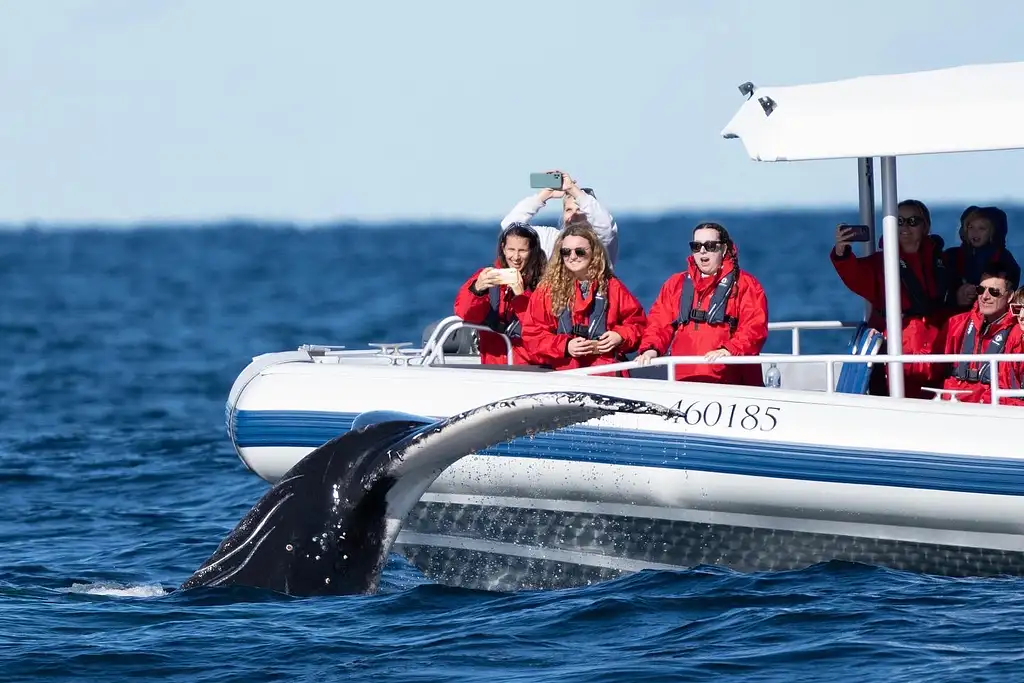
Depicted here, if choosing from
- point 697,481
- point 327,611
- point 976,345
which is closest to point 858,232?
point 976,345

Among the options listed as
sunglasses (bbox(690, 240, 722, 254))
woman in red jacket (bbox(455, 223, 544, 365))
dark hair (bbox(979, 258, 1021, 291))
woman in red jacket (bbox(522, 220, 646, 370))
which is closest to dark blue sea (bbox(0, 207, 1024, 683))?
woman in red jacket (bbox(522, 220, 646, 370))

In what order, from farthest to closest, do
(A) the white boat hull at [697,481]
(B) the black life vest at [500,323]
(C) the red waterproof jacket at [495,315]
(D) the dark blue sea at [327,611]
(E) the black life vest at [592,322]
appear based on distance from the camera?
1. (B) the black life vest at [500,323]
2. (C) the red waterproof jacket at [495,315]
3. (E) the black life vest at [592,322]
4. (A) the white boat hull at [697,481]
5. (D) the dark blue sea at [327,611]

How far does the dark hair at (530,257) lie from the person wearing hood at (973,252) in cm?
248

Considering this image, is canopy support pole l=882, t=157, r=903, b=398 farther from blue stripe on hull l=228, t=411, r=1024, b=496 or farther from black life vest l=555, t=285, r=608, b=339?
black life vest l=555, t=285, r=608, b=339

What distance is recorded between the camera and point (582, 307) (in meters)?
10.2

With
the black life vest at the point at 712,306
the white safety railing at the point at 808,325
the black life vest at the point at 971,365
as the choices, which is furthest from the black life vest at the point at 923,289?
the black life vest at the point at 712,306

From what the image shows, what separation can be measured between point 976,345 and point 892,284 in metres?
0.67

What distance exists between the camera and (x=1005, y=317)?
9680 mm

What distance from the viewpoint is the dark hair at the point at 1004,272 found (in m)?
9.74

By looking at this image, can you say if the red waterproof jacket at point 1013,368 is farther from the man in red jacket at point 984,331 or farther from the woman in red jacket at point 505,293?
the woman in red jacket at point 505,293

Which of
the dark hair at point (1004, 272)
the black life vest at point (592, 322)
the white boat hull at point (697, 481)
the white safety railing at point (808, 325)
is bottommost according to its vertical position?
the white boat hull at point (697, 481)

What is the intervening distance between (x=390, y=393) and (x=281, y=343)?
25.2 metres

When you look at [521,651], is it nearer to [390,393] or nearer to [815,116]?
[390,393]

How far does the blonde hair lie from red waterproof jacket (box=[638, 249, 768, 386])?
370mm
